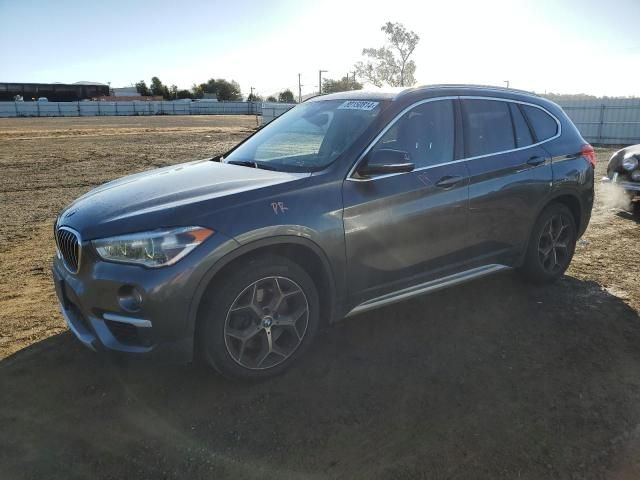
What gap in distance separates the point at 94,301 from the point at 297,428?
1380 mm

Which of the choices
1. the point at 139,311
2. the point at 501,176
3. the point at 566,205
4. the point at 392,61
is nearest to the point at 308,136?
the point at 501,176

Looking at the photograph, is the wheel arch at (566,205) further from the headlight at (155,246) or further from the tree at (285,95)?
the tree at (285,95)

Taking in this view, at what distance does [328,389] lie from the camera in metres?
3.29

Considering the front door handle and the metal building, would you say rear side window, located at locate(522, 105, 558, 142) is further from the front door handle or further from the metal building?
the metal building

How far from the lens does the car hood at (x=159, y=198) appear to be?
118 inches

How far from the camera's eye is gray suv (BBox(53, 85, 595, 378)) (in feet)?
9.65

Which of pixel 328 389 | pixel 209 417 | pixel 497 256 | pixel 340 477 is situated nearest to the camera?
pixel 340 477

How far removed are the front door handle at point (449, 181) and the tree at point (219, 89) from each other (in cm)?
10858

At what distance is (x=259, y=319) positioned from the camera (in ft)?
10.7

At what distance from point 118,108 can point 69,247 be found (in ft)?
220

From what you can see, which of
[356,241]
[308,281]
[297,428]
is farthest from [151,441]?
[356,241]

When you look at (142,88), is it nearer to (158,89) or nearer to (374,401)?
(158,89)

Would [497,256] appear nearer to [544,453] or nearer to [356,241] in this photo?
[356,241]

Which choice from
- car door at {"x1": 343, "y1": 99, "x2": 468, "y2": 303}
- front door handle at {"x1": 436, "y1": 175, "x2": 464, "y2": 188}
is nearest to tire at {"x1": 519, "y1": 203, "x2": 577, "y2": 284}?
car door at {"x1": 343, "y1": 99, "x2": 468, "y2": 303}
